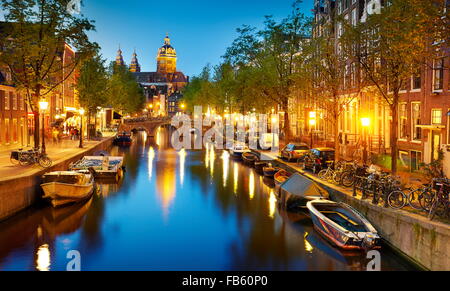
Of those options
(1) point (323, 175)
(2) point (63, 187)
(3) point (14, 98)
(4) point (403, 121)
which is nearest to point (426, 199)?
(1) point (323, 175)

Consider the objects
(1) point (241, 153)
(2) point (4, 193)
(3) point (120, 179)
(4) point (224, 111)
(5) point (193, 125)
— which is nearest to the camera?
(2) point (4, 193)

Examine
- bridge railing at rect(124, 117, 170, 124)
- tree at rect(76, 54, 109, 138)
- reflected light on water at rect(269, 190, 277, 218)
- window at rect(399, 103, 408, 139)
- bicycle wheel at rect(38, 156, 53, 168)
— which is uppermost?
tree at rect(76, 54, 109, 138)

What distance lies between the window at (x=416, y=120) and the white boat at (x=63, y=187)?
21.4m

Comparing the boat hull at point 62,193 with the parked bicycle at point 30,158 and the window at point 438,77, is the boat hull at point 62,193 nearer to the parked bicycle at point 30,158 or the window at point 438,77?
the parked bicycle at point 30,158

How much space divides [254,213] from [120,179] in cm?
1558

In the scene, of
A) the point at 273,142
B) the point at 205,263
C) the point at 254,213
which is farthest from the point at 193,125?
the point at 205,263

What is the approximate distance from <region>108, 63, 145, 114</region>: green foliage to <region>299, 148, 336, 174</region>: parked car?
154 feet

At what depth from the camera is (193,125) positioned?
113000 mm

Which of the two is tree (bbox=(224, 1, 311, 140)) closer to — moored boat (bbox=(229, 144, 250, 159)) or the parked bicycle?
moored boat (bbox=(229, 144, 250, 159))

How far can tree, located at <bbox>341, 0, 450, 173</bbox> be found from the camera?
53.6ft

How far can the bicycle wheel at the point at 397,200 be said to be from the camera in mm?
17188

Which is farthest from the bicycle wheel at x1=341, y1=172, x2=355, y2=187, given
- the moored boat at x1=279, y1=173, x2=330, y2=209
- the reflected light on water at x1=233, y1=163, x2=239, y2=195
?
the reflected light on water at x1=233, y1=163, x2=239, y2=195

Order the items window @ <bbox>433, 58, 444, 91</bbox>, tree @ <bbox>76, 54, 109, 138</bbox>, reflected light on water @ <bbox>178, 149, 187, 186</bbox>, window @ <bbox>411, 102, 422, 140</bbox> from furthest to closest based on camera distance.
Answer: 1. tree @ <bbox>76, 54, 109, 138</bbox>
2. reflected light on water @ <bbox>178, 149, 187, 186</bbox>
3. window @ <bbox>411, 102, 422, 140</bbox>
4. window @ <bbox>433, 58, 444, 91</bbox>

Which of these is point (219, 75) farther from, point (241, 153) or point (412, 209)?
point (412, 209)
